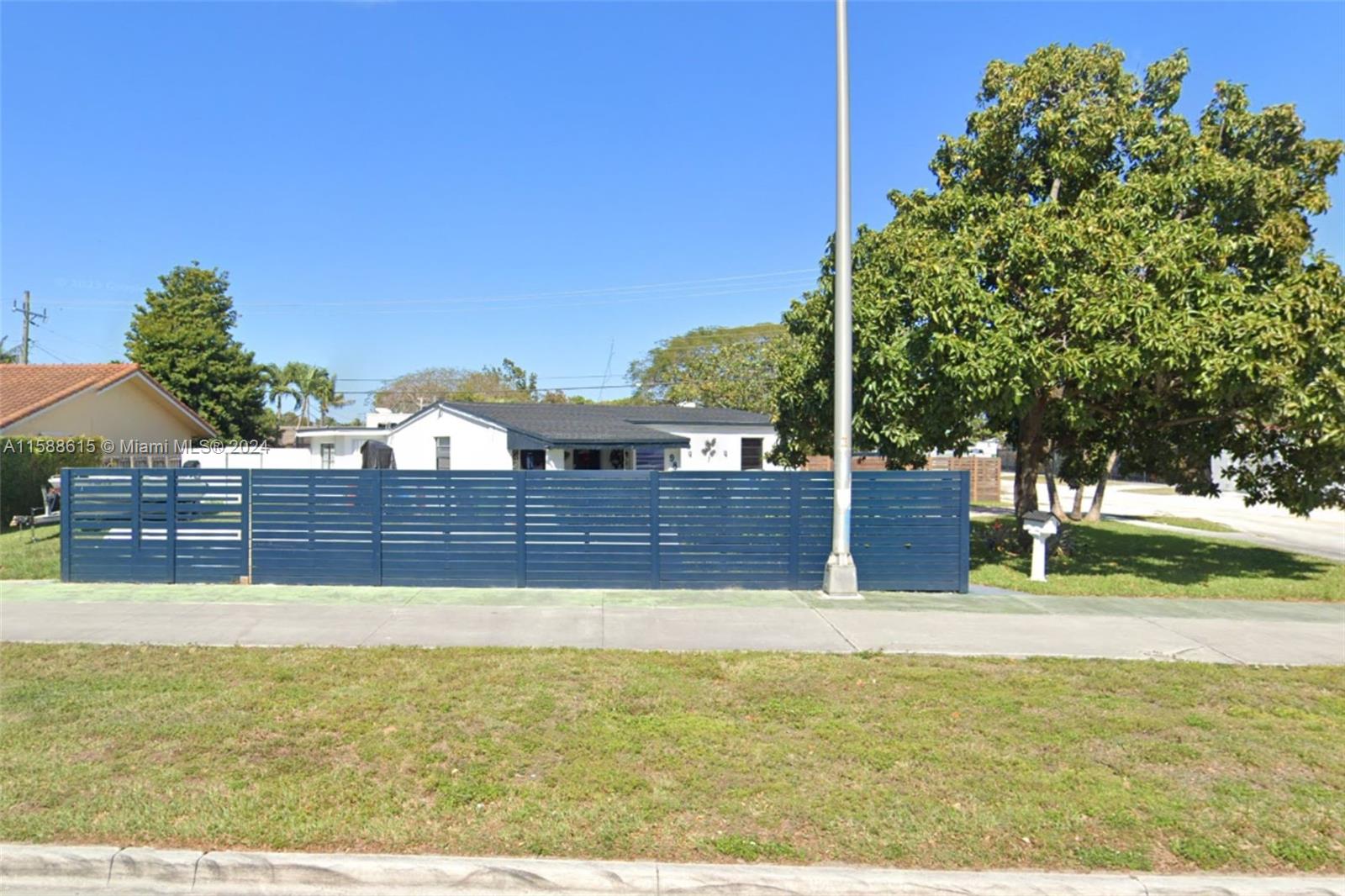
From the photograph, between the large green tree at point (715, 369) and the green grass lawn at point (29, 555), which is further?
the large green tree at point (715, 369)

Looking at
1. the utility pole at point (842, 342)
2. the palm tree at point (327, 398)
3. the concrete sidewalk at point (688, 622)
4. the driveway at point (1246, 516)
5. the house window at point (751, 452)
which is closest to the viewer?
the concrete sidewalk at point (688, 622)

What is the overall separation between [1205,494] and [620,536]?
11042mm

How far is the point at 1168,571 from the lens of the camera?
12.9 meters

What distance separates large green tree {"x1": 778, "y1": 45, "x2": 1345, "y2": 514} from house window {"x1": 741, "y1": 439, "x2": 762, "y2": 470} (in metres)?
14.3

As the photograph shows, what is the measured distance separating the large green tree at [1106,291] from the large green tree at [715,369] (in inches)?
907

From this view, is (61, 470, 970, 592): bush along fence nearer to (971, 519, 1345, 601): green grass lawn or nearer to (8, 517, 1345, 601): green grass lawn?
(8, 517, 1345, 601): green grass lawn

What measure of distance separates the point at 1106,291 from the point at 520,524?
794cm

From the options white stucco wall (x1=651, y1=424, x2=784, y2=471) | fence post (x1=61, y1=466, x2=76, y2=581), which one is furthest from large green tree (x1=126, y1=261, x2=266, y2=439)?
fence post (x1=61, y1=466, x2=76, y2=581)

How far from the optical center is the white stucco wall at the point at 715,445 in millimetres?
27578

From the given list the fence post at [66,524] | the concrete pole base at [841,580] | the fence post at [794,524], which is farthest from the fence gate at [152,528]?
the concrete pole base at [841,580]

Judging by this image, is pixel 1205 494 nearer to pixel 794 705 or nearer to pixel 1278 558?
pixel 1278 558

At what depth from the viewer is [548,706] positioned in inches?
→ 223

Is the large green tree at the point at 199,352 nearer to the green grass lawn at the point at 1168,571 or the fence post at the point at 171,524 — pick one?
the fence post at the point at 171,524

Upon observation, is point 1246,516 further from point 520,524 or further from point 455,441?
point 520,524
